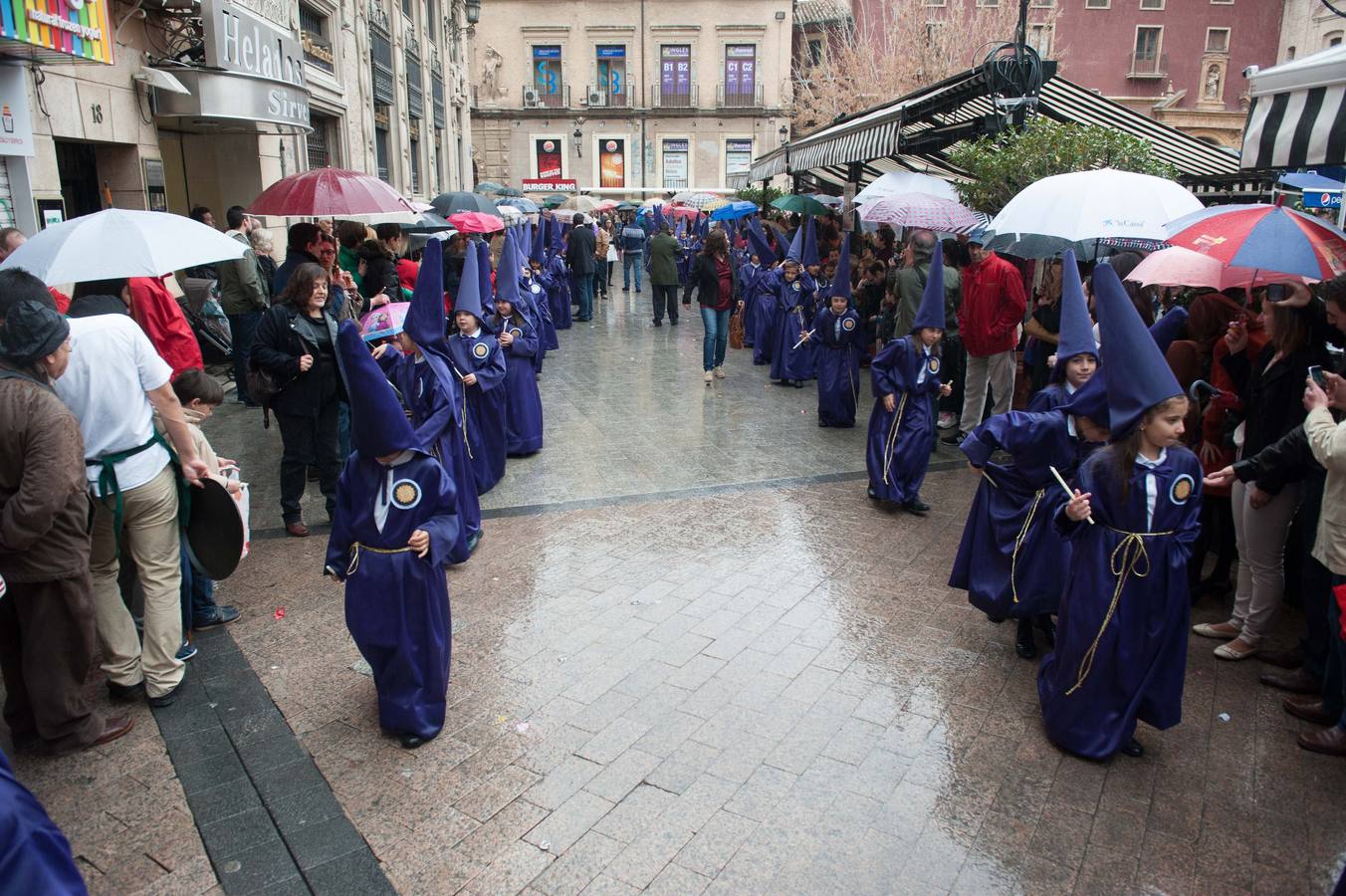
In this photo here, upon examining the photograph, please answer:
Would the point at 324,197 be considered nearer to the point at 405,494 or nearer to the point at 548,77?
the point at 405,494

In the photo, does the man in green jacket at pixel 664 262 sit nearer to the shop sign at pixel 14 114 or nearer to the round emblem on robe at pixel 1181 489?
the shop sign at pixel 14 114

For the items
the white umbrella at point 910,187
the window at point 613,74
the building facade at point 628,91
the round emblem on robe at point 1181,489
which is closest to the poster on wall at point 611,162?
the building facade at point 628,91

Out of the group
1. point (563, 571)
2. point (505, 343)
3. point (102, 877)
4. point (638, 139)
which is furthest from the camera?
point (638, 139)

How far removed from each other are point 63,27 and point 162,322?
2.95m

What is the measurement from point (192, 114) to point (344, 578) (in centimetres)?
882

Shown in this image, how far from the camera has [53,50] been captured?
7523 millimetres

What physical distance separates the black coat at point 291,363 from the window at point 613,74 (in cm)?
4289

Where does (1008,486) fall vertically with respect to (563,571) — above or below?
above

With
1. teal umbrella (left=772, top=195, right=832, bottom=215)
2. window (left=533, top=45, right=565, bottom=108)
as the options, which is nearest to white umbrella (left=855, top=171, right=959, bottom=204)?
teal umbrella (left=772, top=195, right=832, bottom=215)

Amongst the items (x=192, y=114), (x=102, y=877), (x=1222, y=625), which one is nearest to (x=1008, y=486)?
(x=1222, y=625)

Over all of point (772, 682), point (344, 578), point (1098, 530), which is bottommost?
point (772, 682)

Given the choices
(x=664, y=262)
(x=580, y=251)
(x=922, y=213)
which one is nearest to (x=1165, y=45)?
(x=580, y=251)

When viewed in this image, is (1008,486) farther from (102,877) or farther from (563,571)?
(102,877)

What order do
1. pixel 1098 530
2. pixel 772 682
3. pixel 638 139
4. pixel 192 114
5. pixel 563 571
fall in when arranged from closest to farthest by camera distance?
pixel 1098 530
pixel 772 682
pixel 563 571
pixel 192 114
pixel 638 139
